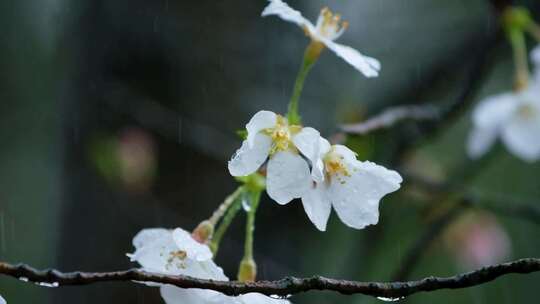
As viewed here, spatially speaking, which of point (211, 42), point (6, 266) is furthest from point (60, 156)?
point (6, 266)

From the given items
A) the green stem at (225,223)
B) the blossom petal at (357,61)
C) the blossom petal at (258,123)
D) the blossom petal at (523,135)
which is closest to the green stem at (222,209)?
the green stem at (225,223)

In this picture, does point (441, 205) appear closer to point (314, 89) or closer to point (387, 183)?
point (314, 89)

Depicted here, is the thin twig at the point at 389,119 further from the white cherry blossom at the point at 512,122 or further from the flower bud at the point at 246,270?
the flower bud at the point at 246,270

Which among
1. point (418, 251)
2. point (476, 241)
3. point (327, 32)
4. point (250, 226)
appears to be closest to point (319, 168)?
point (250, 226)

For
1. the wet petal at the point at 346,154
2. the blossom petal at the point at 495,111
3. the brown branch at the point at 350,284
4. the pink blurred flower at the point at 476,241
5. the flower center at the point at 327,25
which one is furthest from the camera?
the pink blurred flower at the point at 476,241

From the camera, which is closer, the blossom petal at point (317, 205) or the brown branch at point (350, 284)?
the brown branch at point (350, 284)

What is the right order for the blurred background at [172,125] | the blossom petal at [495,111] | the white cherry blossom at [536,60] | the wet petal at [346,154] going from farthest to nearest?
the blurred background at [172,125] < the blossom petal at [495,111] < the white cherry blossom at [536,60] < the wet petal at [346,154]

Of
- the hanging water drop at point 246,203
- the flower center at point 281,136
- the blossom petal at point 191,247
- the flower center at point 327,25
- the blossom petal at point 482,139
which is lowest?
the blossom petal at point 191,247
